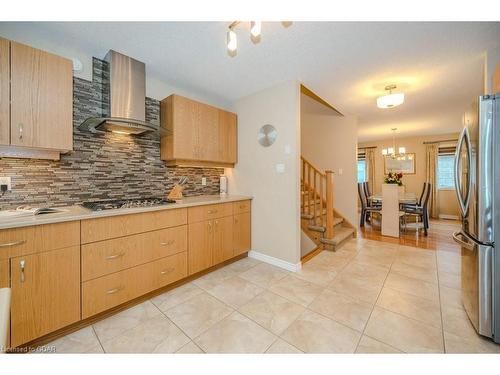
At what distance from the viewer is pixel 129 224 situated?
1.71 m

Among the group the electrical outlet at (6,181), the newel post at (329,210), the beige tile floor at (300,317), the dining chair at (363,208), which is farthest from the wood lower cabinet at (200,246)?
the dining chair at (363,208)

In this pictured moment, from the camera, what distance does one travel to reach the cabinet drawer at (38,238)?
1220 mm

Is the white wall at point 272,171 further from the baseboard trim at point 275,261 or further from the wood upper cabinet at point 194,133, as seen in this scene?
the wood upper cabinet at point 194,133

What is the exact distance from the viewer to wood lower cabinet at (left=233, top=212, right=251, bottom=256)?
2.68 m

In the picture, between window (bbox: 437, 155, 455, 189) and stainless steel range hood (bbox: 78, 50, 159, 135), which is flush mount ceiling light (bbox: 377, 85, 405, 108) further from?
window (bbox: 437, 155, 455, 189)

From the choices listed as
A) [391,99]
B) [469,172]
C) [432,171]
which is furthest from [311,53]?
[432,171]

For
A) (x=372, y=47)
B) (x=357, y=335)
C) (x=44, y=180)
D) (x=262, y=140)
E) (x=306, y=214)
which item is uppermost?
(x=372, y=47)

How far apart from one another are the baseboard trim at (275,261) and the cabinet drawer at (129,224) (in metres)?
1.22

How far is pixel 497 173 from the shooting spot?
1.34 meters

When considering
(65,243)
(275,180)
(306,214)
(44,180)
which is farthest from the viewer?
(306,214)

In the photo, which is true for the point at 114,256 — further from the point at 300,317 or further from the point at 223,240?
the point at 300,317

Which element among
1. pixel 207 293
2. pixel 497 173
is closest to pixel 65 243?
pixel 207 293
